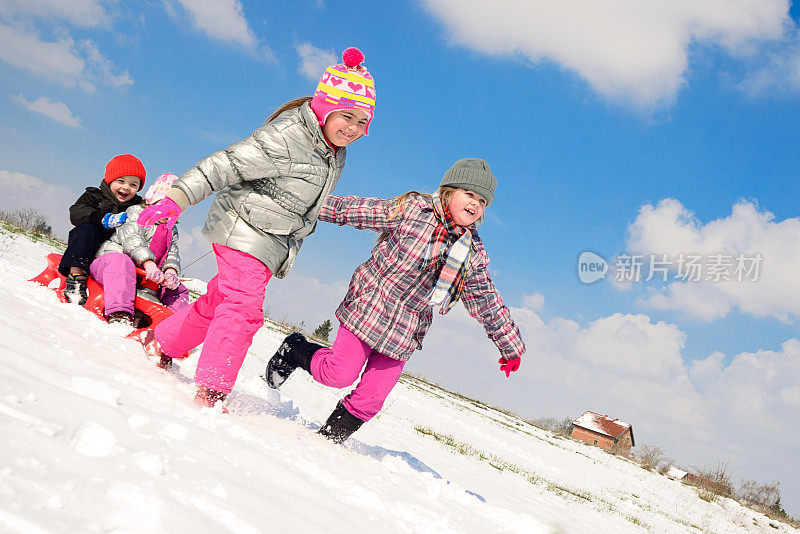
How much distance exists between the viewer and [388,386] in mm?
3617

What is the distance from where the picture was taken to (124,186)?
16.3 ft

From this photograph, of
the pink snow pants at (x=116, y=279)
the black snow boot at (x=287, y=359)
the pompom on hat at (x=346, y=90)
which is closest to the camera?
the pompom on hat at (x=346, y=90)

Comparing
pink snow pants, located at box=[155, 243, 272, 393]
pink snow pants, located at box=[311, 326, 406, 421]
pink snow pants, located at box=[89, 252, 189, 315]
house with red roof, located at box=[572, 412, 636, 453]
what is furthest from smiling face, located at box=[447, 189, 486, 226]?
house with red roof, located at box=[572, 412, 636, 453]

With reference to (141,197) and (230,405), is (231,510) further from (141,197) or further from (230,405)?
(141,197)

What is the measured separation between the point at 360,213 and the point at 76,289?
277 centimetres

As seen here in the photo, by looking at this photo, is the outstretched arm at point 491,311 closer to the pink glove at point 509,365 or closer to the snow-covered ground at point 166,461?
the pink glove at point 509,365

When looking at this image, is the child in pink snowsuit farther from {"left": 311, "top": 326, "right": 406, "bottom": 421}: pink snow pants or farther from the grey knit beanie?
the grey knit beanie

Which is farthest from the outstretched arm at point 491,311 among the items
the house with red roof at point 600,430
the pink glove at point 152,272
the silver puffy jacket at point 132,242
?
the house with red roof at point 600,430

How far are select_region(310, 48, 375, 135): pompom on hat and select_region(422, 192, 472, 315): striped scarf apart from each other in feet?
2.60

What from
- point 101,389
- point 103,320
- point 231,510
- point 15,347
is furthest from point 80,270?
point 231,510

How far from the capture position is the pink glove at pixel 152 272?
15.4ft

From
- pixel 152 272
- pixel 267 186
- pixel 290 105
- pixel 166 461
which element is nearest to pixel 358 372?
pixel 267 186

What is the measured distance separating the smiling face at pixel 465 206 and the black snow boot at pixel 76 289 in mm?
3257

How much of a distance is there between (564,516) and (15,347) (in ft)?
13.2
